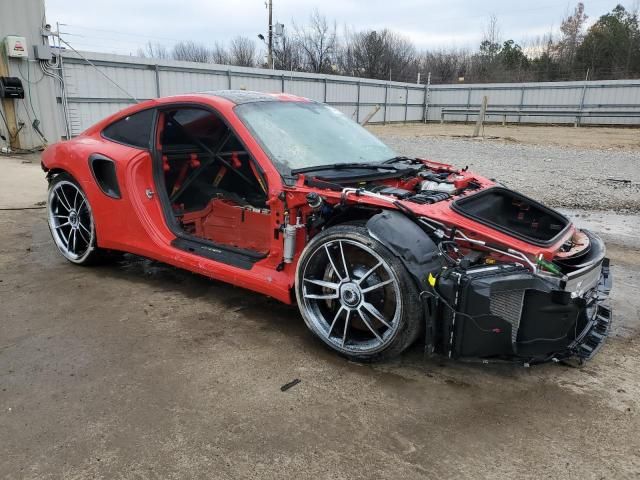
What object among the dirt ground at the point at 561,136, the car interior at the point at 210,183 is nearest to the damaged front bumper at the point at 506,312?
the car interior at the point at 210,183

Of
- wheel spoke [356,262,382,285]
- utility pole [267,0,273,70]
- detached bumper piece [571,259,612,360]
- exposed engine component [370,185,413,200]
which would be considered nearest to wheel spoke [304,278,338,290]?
wheel spoke [356,262,382,285]

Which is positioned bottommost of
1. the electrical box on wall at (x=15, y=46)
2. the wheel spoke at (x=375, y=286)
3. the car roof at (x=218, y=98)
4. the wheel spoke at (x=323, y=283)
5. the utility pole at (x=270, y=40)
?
the wheel spoke at (x=323, y=283)

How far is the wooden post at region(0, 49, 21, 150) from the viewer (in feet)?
36.5

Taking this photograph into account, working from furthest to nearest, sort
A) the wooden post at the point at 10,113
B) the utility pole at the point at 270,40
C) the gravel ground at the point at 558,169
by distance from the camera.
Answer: the utility pole at the point at 270,40 → the wooden post at the point at 10,113 → the gravel ground at the point at 558,169

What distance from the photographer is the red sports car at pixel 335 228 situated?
8.16ft

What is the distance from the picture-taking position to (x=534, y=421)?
2383mm

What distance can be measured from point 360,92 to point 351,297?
25.2m

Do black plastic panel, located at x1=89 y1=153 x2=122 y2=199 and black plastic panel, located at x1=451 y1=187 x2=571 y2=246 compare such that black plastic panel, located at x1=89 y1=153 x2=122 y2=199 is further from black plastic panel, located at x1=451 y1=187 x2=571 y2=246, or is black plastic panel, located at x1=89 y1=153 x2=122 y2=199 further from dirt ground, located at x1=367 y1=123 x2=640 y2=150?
dirt ground, located at x1=367 y1=123 x2=640 y2=150

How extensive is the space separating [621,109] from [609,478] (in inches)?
1180

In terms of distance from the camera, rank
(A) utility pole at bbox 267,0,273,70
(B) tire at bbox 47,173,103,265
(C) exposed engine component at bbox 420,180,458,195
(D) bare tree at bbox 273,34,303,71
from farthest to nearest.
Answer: (D) bare tree at bbox 273,34,303,71 < (A) utility pole at bbox 267,0,273,70 < (B) tire at bbox 47,173,103,265 < (C) exposed engine component at bbox 420,180,458,195

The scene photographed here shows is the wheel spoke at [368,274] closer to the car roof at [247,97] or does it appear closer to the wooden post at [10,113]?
the car roof at [247,97]

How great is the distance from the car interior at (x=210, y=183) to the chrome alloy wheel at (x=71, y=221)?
811mm

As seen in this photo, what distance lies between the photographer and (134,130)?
13.6 ft

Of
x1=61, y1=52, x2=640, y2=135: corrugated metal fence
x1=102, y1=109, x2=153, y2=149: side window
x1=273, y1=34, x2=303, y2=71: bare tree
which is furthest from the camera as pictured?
x1=273, y1=34, x2=303, y2=71: bare tree
